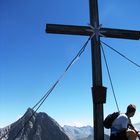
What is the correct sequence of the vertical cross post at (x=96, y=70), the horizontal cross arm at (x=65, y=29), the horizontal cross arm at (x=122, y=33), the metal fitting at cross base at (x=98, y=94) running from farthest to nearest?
the horizontal cross arm at (x=122, y=33) → the horizontal cross arm at (x=65, y=29) → the metal fitting at cross base at (x=98, y=94) → the vertical cross post at (x=96, y=70)

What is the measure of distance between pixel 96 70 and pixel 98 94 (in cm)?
79

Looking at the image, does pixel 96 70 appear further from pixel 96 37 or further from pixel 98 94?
pixel 96 37

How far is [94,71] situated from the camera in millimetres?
9695

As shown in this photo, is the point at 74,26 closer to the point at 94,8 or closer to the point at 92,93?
the point at 94,8

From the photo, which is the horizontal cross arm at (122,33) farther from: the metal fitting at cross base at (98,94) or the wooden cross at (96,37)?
the metal fitting at cross base at (98,94)

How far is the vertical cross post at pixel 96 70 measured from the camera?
30.2 ft

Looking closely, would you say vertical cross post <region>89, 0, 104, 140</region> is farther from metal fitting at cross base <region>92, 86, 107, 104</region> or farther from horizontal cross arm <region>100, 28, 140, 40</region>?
horizontal cross arm <region>100, 28, 140, 40</region>

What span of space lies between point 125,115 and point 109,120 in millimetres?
616

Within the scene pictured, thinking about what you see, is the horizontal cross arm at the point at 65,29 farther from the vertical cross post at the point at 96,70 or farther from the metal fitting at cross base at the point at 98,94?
the metal fitting at cross base at the point at 98,94

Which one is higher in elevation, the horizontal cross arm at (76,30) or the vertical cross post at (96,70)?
the horizontal cross arm at (76,30)

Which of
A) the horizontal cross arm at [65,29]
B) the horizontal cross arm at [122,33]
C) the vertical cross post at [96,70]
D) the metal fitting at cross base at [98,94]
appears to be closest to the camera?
the vertical cross post at [96,70]

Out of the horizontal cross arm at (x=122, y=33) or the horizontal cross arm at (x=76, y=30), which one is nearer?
the horizontal cross arm at (x=76, y=30)

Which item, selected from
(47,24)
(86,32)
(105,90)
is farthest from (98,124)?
(47,24)

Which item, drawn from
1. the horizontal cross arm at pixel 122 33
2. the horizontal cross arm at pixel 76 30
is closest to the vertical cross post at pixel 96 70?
the horizontal cross arm at pixel 76 30
